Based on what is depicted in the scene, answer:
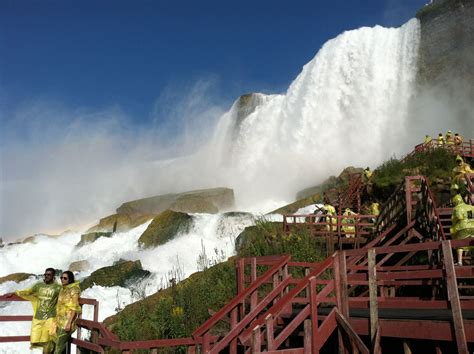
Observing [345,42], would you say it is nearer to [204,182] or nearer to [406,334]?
[204,182]

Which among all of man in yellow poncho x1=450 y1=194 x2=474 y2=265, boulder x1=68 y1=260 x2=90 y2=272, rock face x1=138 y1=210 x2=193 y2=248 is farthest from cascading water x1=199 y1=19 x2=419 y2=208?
man in yellow poncho x1=450 y1=194 x2=474 y2=265

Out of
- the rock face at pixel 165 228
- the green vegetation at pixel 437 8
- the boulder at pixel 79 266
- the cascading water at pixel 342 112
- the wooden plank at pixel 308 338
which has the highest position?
the green vegetation at pixel 437 8

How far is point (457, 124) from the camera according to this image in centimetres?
3725

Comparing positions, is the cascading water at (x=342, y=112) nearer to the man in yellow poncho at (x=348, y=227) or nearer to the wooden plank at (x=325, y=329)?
the man in yellow poncho at (x=348, y=227)

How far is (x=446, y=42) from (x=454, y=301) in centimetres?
3796

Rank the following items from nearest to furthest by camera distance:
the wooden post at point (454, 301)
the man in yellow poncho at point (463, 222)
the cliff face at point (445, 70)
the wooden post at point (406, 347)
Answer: the wooden post at point (454, 301), the wooden post at point (406, 347), the man in yellow poncho at point (463, 222), the cliff face at point (445, 70)

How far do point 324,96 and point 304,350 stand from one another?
39265 millimetres

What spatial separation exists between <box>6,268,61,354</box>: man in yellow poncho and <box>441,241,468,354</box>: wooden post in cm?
496

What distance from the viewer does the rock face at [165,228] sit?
2855cm

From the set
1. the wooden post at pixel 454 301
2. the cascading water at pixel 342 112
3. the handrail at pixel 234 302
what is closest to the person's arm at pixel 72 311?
the handrail at pixel 234 302

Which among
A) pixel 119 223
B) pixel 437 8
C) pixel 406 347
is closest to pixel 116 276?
pixel 406 347

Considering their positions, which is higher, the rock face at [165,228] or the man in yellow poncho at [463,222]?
the rock face at [165,228]

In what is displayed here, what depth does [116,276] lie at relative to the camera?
21.4m

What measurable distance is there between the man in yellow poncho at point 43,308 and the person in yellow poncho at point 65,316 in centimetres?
11
